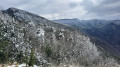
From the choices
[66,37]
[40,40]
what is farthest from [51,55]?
[66,37]

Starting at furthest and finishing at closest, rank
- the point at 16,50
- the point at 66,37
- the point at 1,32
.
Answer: the point at 66,37 → the point at 1,32 → the point at 16,50

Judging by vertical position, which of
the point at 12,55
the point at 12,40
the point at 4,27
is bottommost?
the point at 12,55

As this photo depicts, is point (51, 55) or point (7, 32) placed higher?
point (7, 32)

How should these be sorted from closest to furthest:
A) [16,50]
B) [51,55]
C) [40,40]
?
[51,55] → [16,50] → [40,40]

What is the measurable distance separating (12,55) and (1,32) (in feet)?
105

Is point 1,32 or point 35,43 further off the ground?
point 1,32

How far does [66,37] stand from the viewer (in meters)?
155

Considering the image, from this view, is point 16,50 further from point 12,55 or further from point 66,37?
point 66,37

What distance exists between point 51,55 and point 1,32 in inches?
1914

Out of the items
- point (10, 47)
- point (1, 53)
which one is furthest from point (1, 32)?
point (1, 53)

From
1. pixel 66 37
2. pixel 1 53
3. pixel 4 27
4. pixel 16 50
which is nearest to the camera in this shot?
pixel 1 53

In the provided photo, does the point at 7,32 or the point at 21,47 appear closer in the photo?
the point at 21,47

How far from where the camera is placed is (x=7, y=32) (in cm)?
10938

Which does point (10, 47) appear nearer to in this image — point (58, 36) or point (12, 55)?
point (12, 55)
